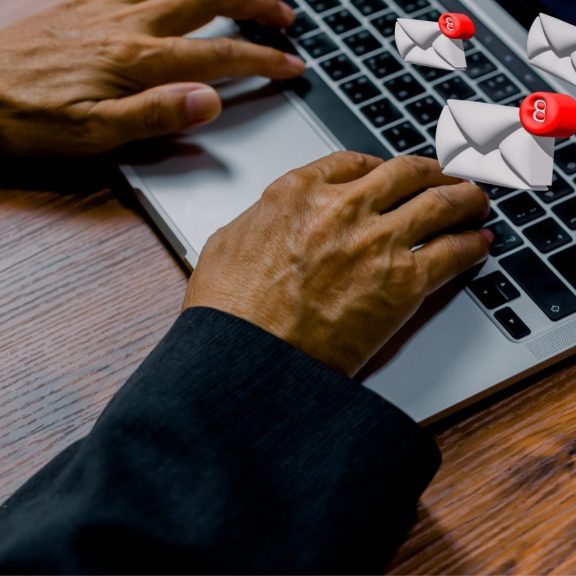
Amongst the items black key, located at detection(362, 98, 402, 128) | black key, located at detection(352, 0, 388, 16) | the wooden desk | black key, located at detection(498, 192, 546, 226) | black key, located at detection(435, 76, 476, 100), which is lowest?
the wooden desk

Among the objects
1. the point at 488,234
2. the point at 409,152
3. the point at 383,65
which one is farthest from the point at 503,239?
the point at 383,65

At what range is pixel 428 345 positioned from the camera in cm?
62

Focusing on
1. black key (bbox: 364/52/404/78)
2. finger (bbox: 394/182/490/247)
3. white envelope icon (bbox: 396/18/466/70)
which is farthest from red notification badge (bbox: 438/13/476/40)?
black key (bbox: 364/52/404/78)

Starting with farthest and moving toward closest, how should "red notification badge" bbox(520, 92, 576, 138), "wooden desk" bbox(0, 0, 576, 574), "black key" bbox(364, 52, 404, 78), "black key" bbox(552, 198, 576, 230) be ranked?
"black key" bbox(364, 52, 404, 78) → "black key" bbox(552, 198, 576, 230) → "wooden desk" bbox(0, 0, 576, 574) → "red notification badge" bbox(520, 92, 576, 138)

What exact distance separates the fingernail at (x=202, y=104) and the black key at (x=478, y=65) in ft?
0.75

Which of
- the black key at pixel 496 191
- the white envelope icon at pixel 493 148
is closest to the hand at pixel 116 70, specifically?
the black key at pixel 496 191

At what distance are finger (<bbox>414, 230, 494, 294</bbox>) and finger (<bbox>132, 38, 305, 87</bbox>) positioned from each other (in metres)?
0.25

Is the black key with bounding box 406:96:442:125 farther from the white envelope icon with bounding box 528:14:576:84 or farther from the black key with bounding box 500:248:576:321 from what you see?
the white envelope icon with bounding box 528:14:576:84

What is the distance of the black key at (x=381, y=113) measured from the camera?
2.47ft

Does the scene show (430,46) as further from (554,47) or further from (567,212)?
(567,212)

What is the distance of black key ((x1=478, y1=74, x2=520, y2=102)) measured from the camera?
0.75 m

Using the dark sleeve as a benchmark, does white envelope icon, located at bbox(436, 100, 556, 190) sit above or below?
above

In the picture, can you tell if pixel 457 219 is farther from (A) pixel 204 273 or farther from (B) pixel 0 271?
(B) pixel 0 271

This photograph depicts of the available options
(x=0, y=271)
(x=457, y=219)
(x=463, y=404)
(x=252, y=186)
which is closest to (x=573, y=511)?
(x=463, y=404)
